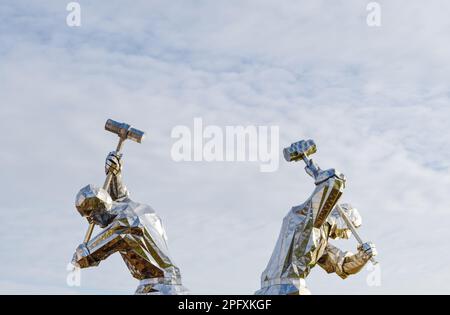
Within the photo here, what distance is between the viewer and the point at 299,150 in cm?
1068

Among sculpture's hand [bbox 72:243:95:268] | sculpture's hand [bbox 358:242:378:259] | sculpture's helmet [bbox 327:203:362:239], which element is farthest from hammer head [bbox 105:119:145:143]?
sculpture's hand [bbox 358:242:378:259]

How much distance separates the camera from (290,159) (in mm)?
10719

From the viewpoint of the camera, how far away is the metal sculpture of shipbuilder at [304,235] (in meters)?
10.2

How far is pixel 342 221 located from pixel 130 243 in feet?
10.1

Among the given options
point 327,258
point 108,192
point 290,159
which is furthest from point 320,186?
point 108,192

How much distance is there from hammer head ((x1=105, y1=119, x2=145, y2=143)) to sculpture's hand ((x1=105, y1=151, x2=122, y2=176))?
0.28 meters

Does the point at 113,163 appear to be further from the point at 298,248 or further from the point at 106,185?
the point at 298,248

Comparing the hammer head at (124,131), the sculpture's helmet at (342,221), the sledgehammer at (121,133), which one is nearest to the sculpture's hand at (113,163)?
the sledgehammer at (121,133)

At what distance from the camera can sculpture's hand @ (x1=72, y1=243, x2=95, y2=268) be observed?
10414 millimetres

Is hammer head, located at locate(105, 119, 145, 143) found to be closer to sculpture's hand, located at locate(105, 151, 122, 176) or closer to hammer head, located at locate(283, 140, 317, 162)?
sculpture's hand, located at locate(105, 151, 122, 176)

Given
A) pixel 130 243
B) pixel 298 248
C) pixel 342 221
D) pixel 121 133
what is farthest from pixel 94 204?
pixel 342 221

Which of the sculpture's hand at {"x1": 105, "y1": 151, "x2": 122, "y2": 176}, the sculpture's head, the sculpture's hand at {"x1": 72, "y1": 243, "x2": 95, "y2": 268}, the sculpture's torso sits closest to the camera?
the sculpture's torso
